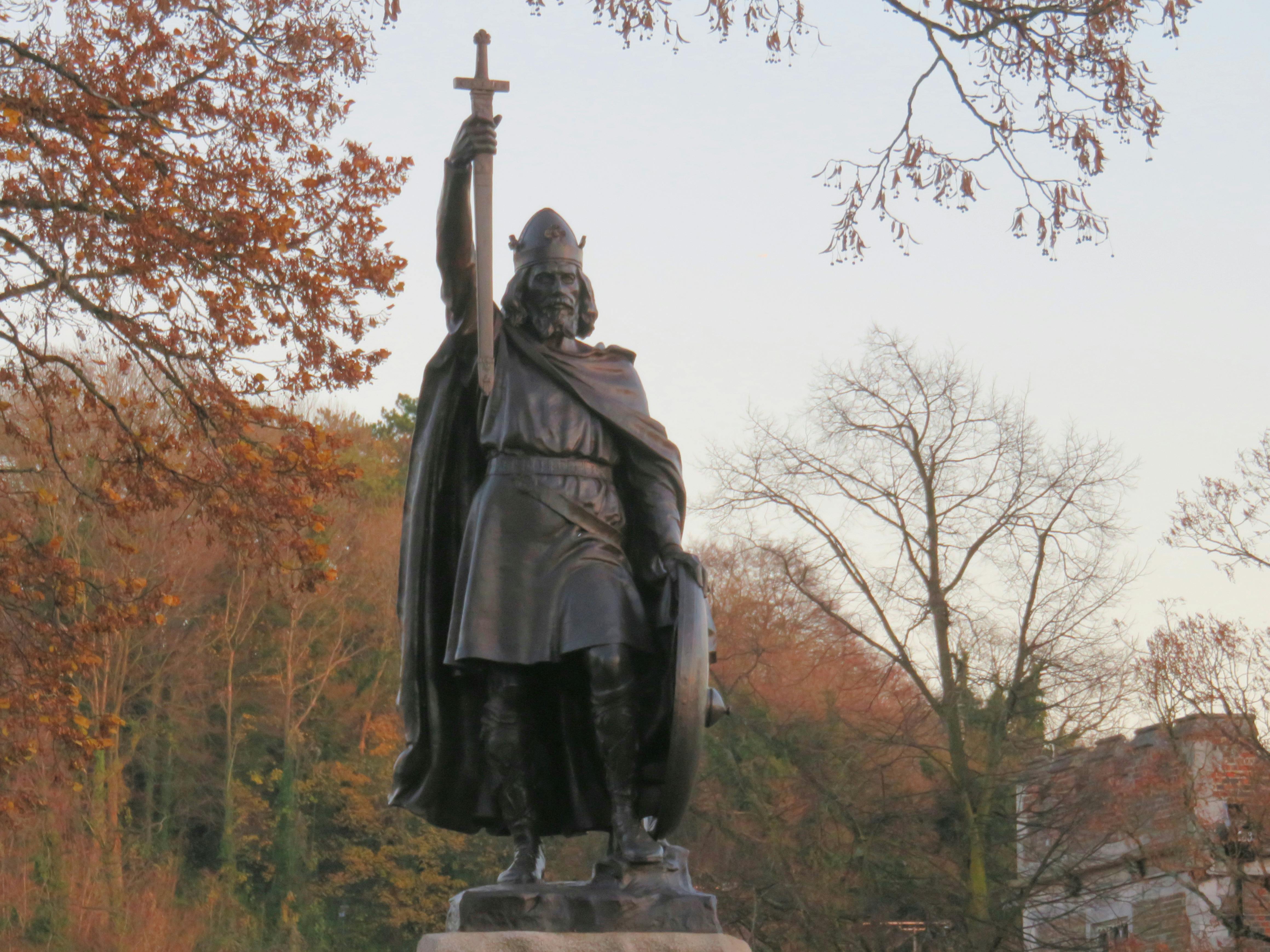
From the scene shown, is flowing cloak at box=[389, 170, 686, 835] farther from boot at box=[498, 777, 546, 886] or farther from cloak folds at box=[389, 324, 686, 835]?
boot at box=[498, 777, 546, 886]

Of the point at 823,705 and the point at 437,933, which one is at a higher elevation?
the point at 823,705

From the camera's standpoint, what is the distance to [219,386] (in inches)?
508

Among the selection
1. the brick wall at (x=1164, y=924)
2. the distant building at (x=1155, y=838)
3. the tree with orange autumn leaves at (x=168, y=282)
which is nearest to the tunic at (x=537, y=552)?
the tree with orange autumn leaves at (x=168, y=282)

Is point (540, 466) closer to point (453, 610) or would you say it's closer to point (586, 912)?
point (453, 610)

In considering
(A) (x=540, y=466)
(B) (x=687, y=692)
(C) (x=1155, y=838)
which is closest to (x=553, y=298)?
(A) (x=540, y=466)

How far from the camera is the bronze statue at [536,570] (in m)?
5.45

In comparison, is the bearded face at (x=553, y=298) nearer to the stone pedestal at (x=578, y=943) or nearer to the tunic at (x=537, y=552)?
the tunic at (x=537, y=552)

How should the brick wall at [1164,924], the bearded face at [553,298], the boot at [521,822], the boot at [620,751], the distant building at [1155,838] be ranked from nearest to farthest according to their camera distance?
the boot at [620,751]
the boot at [521,822]
the bearded face at [553,298]
the distant building at [1155,838]
the brick wall at [1164,924]

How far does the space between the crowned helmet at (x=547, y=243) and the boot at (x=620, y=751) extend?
148cm

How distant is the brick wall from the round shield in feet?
68.7

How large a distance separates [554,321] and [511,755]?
4.82 feet

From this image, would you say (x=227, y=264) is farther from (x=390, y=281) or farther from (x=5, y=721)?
(x=5, y=721)

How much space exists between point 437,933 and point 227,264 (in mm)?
8591

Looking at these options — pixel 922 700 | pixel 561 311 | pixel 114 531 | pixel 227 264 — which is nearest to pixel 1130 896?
pixel 922 700
